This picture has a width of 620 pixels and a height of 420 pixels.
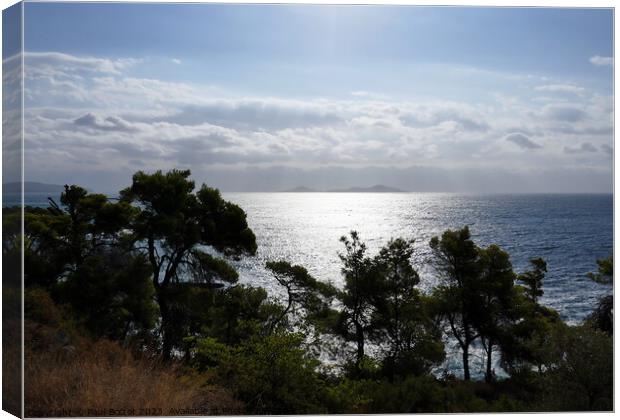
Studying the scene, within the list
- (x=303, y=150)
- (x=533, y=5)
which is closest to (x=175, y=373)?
(x=303, y=150)

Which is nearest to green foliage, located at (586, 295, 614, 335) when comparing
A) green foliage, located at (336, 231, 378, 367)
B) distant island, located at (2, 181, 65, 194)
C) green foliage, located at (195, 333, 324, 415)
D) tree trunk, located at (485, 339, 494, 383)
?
tree trunk, located at (485, 339, 494, 383)

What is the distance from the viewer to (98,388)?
6.62 meters

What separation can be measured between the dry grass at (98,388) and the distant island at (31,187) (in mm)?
1558

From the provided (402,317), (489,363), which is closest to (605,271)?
(489,363)

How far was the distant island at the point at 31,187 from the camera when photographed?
6504 mm

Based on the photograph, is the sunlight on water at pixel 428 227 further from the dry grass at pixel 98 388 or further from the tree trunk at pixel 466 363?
the dry grass at pixel 98 388

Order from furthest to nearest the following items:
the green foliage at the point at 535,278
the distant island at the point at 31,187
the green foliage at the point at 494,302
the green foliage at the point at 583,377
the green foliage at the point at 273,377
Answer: the green foliage at the point at 494,302
the green foliage at the point at 535,278
the green foliage at the point at 583,377
the green foliage at the point at 273,377
the distant island at the point at 31,187

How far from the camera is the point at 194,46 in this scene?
739cm

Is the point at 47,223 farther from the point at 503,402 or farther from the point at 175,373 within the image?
the point at 503,402

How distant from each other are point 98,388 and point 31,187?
2.50 m

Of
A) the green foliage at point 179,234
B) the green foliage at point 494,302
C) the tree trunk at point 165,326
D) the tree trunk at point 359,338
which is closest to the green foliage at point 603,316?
the green foliage at point 494,302

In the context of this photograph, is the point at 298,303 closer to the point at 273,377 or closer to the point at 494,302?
the point at 273,377

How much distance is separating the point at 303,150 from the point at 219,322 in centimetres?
263

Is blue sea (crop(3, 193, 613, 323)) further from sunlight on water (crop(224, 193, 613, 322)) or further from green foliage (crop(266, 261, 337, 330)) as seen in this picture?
green foliage (crop(266, 261, 337, 330))
